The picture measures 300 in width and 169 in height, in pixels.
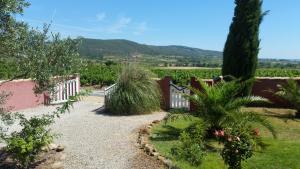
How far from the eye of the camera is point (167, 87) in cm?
1444

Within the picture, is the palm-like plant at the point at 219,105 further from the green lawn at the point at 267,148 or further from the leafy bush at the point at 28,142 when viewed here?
the leafy bush at the point at 28,142

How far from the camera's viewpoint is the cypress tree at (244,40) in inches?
620

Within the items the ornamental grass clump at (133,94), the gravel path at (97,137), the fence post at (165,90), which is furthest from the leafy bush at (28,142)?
the fence post at (165,90)

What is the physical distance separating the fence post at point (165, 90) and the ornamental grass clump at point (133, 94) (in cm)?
73

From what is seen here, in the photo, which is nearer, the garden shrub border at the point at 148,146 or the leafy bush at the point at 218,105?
the garden shrub border at the point at 148,146

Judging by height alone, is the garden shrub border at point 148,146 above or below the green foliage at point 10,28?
below

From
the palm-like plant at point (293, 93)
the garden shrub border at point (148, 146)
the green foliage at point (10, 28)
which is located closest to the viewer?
the green foliage at point (10, 28)

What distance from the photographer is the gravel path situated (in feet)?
25.5

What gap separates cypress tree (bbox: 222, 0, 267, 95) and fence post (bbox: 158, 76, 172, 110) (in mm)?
2821

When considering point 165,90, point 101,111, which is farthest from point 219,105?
point 101,111

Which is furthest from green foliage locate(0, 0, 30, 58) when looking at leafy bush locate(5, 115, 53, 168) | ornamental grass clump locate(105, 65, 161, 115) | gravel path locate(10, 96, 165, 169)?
ornamental grass clump locate(105, 65, 161, 115)

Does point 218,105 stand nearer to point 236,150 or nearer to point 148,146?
point 148,146

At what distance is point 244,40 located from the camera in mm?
15883

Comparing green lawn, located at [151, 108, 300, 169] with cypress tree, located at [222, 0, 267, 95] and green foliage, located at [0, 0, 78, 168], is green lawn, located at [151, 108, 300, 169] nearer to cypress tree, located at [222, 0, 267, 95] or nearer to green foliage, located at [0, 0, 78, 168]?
green foliage, located at [0, 0, 78, 168]
